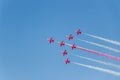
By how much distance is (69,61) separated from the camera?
148 feet

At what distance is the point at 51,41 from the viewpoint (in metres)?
45.3

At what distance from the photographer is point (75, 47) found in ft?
142

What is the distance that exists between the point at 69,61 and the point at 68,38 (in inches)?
96.7

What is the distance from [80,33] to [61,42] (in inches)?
88.0

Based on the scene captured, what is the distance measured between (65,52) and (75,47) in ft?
7.39

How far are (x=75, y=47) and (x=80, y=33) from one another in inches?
75.0

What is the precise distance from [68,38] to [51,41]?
1861 millimetres

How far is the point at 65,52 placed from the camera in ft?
148

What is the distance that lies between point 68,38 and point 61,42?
37.0 inches

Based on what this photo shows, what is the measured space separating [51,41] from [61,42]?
1229 mm

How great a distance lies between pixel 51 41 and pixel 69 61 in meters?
2.89

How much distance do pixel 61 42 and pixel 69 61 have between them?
2.21 m
